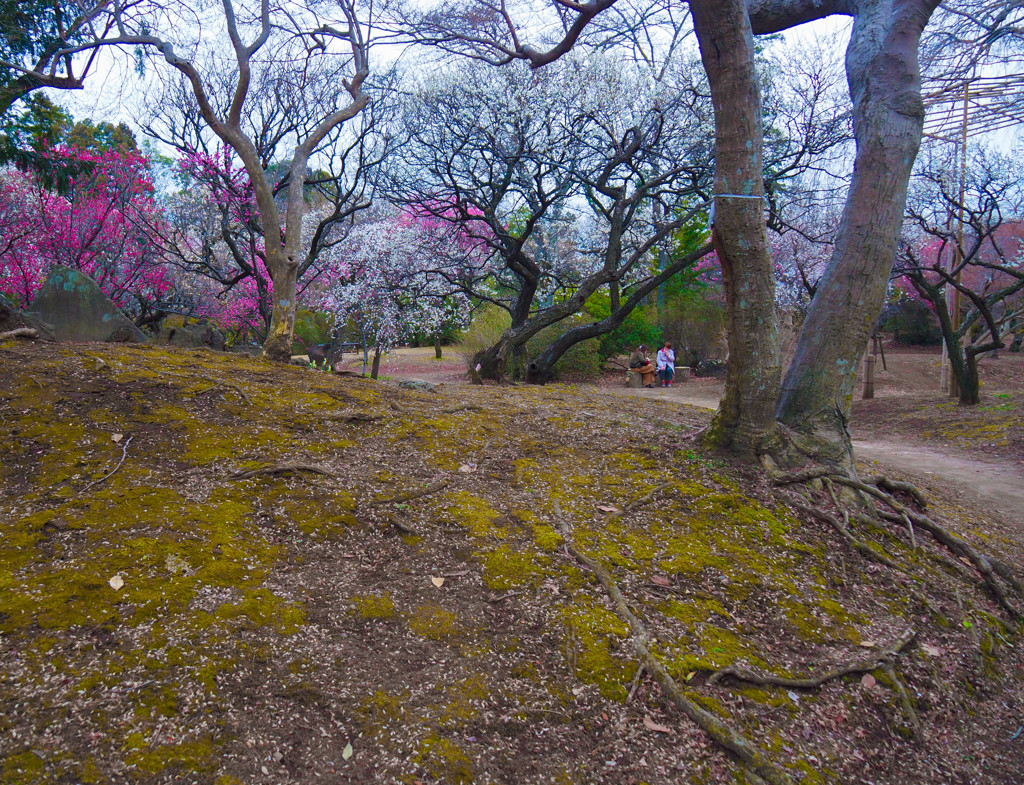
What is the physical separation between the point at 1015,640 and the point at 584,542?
8.20 feet

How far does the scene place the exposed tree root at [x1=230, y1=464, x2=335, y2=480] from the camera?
349 centimetres

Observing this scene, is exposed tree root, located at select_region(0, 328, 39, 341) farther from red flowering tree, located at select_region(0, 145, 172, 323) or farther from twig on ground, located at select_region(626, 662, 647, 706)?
red flowering tree, located at select_region(0, 145, 172, 323)

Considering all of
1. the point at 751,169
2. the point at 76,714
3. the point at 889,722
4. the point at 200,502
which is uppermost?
the point at 751,169

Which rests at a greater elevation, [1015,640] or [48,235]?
[48,235]

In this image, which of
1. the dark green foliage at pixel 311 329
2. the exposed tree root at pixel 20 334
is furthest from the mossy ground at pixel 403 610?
the dark green foliage at pixel 311 329

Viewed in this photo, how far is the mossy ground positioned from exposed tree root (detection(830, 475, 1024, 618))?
0.14 metres

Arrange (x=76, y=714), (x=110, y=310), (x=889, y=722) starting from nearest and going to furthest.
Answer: (x=76, y=714), (x=889, y=722), (x=110, y=310)

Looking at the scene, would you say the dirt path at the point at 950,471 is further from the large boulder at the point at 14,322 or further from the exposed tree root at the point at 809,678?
the large boulder at the point at 14,322

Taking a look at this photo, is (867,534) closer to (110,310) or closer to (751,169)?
(751,169)

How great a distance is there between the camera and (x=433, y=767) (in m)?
2.03

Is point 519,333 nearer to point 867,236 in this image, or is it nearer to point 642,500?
point 867,236

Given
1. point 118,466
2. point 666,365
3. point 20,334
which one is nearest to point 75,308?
point 20,334

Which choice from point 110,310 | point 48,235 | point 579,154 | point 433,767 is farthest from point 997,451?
point 48,235

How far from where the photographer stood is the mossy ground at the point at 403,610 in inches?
81.0
